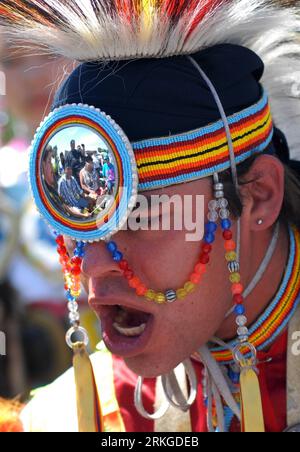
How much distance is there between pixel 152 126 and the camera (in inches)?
88.9

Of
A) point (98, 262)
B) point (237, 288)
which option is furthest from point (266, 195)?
point (98, 262)

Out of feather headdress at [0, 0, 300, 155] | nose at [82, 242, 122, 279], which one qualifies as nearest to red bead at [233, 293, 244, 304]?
nose at [82, 242, 122, 279]

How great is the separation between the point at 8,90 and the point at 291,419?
4.15m

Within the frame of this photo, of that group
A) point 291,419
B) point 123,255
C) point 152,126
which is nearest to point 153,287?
point 123,255

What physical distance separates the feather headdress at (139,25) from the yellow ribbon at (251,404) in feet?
2.90

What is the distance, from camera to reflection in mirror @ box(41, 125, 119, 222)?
2234mm

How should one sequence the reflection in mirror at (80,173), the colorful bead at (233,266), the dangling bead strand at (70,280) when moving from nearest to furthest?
the reflection in mirror at (80,173)
the colorful bead at (233,266)
the dangling bead strand at (70,280)

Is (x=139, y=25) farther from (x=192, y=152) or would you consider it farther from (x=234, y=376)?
(x=234, y=376)

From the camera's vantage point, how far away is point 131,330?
2.37 meters

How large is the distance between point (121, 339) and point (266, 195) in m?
0.57

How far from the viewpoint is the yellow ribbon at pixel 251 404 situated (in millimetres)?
2258

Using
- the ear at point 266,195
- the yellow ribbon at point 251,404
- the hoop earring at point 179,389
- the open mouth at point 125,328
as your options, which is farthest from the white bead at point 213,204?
the hoop earring at point 179,389

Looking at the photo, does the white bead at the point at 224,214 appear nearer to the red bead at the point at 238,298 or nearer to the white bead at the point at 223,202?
the white bead at the point at 223,202

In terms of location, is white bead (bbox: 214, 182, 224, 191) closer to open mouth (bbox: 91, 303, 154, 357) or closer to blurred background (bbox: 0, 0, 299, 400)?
open mouth (bbox: 91, 303, 154, 357)
